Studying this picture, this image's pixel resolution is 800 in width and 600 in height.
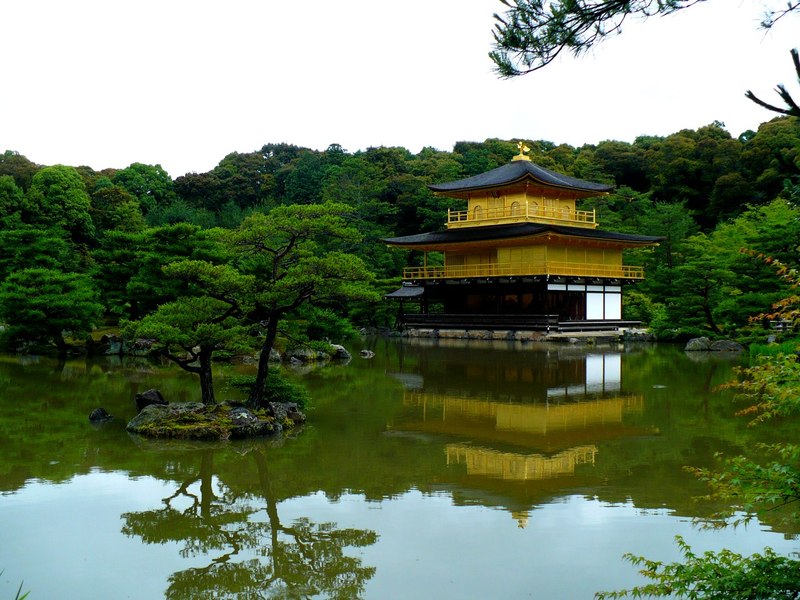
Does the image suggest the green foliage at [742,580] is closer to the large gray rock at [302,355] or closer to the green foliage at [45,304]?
the large gray rock at [302,355]

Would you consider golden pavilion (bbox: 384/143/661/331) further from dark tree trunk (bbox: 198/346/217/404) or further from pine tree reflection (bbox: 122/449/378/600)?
pine tree reflection (bbox: 122/449/378/600)

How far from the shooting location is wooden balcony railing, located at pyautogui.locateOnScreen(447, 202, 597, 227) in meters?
30.3

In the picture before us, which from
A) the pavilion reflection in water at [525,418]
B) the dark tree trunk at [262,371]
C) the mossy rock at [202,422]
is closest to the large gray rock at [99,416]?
the mossy rock at [202,422]

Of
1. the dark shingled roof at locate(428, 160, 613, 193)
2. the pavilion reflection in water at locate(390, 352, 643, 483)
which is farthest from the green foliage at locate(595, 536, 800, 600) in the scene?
the dark shingled roof at locate(428, 160, 613, 193)

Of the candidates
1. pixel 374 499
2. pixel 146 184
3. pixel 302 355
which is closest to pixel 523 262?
pixel 302 355

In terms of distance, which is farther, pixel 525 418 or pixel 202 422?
pixel 525 418

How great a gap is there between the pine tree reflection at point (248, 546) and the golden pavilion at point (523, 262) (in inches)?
835

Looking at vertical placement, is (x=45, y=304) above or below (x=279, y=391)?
above

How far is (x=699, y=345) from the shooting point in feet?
72.9

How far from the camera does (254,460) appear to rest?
7.75m

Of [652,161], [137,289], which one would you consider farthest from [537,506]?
[652,161]

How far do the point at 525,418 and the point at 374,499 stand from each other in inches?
175

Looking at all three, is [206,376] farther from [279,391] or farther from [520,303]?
[520,303]

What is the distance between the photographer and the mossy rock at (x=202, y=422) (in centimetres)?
878
